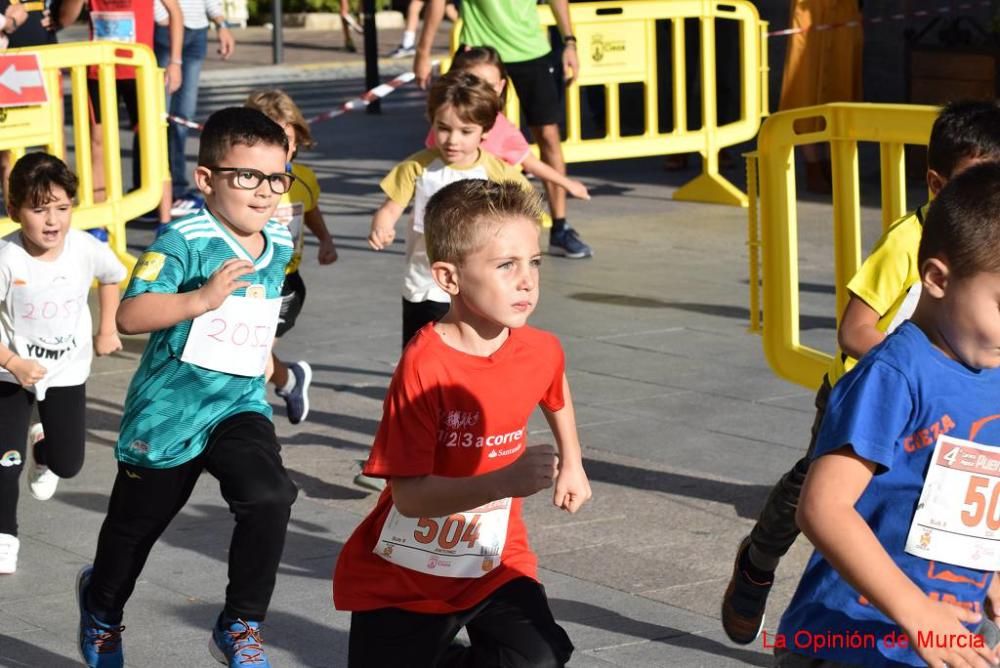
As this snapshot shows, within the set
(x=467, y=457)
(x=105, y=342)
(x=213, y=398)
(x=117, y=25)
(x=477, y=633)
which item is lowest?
(x=477, y=633)

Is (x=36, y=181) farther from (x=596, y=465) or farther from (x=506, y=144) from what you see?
(x=506, y=144)

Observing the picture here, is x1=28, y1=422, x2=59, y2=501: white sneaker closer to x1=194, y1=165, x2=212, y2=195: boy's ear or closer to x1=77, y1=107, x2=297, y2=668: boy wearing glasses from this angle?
x1=77, y1=107, x2=297, y2=668: boy wearing glasses

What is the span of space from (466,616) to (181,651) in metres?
1.34

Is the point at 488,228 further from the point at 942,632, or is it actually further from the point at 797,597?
the point at 942,632

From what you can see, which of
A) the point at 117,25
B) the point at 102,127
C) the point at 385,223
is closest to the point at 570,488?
the point at 385,223

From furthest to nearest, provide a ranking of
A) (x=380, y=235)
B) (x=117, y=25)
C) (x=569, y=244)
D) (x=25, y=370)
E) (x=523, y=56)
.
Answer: (x=117, y=25), (x=523, y=56), (x=569, y=244), (x=380, y=235), (x=25, y=370)

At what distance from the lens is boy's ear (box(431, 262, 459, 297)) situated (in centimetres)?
367

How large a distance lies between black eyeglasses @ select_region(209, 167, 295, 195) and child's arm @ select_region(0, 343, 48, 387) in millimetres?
1123

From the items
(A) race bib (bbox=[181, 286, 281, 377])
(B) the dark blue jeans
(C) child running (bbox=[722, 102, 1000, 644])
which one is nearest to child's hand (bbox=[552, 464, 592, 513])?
(C) child running (bbox=[722, 102, 1000, 644])

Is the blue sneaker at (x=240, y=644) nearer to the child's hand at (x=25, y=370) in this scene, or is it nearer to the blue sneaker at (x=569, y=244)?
the child's hand at (x=25, y=370)

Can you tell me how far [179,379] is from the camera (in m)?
4.63

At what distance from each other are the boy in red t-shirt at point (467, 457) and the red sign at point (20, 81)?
518 cm

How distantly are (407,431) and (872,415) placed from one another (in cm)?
104

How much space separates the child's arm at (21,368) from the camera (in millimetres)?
5434
